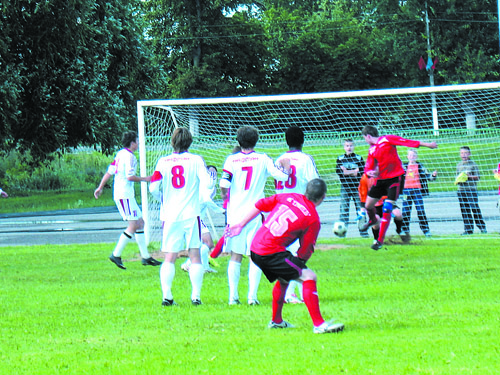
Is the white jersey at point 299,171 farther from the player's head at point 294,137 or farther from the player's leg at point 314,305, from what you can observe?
the player's leg at point 314,305

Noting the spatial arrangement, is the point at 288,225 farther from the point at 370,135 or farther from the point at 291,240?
the point at 370,135

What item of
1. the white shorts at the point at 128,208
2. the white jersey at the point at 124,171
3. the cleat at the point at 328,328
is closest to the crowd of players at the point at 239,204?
the cleat at the point at 328,328

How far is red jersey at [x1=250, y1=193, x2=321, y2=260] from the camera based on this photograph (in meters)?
6.73

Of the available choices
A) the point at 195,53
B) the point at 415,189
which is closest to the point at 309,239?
the point at 415,189

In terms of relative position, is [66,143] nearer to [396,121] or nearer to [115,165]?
[396,121]

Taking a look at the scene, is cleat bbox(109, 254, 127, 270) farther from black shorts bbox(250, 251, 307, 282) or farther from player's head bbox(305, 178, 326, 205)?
player's head bbox(305, 178, 326, 205)

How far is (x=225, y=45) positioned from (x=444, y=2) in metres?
16.5

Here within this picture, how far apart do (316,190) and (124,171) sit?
5533 mm

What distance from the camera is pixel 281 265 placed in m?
6.73

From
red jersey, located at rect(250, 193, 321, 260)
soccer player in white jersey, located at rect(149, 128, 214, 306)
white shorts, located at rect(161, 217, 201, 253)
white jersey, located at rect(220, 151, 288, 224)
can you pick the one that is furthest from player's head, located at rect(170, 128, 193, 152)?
red jersey, located at rect(250, 193, 321, 260)

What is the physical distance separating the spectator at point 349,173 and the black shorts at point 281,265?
812cm

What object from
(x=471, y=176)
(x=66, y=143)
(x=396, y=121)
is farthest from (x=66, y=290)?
(x=66, y=143)

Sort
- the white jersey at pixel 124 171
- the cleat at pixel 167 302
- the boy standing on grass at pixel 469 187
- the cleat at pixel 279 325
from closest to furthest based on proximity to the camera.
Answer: the cleat at pixel 279 325, the cleat at pixel 167 302, the white jersey at pixel 124 171, the boy standing on grass at pixel 469 187

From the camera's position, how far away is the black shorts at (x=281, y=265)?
6.70 metres
